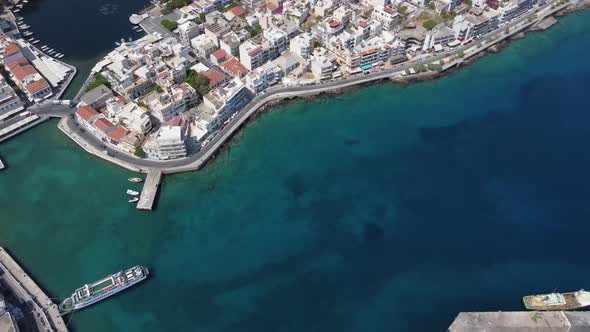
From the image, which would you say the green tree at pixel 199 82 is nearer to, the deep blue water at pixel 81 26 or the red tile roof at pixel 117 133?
the red tile roof at pixel 117 133

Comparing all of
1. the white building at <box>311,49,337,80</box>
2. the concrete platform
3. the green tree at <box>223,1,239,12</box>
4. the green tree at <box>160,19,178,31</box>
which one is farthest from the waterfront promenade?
the concrete platform

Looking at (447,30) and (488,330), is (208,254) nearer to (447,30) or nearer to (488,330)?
(488,330)

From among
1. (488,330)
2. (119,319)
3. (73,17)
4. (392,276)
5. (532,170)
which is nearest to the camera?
(488,330)

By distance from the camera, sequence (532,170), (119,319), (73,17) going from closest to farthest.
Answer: (119,319), (532,170), (73,17)

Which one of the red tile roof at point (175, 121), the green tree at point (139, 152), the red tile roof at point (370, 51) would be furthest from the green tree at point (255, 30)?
the green tree at point (139, 152)

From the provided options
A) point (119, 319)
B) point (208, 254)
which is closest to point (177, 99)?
point (208, 254)
